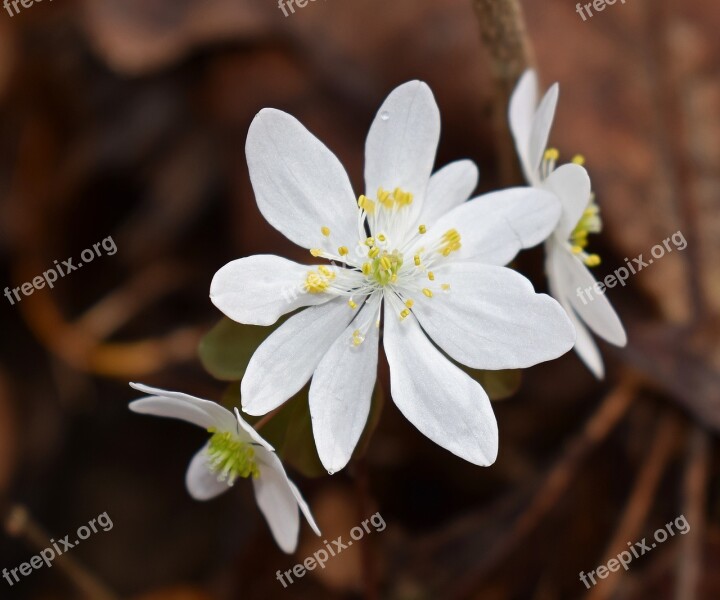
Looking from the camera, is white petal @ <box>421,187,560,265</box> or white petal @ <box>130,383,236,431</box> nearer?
white petal @ <box>130,383,236,431</box>

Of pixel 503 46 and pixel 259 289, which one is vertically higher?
pixel 503 46


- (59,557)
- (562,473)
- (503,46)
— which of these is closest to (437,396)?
(503,46)

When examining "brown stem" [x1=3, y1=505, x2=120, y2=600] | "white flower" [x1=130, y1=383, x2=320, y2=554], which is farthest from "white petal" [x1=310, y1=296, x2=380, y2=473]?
"brown stem" [x1=3, y1=505, x2=120, y2=600]

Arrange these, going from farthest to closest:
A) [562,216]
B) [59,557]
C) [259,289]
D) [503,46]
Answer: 1. [59,557]
2. [503,46]
3. [562,216]
4. [259,289]

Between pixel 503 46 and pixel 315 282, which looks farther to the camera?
pixel 503 46

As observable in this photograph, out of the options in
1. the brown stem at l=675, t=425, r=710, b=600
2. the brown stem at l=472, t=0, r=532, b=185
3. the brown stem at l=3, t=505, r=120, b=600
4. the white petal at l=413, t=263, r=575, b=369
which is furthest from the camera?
the brown stem at l=675, t=425, r=710, b=600

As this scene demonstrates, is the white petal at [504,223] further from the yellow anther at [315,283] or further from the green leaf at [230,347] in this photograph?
the green leaf at [230,347]

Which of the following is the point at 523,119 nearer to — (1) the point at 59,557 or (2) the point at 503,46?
(2) the point at 503,46

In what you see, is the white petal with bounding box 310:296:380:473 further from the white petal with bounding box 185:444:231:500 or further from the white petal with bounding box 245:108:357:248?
the white petal with bounding box 185:444:231:500
